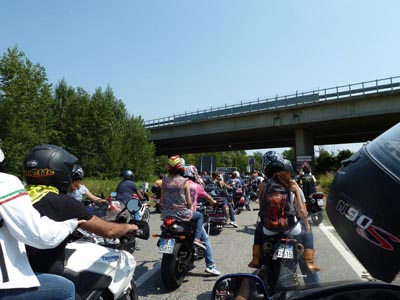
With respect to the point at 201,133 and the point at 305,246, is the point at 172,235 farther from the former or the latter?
the point at 201,133

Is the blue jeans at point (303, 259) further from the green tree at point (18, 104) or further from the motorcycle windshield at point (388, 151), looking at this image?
the green tree at point (18, 104)

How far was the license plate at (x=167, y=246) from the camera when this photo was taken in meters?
5.56

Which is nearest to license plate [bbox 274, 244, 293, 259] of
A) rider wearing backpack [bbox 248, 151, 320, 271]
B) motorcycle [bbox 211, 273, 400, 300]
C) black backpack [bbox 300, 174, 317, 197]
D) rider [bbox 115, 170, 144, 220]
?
motorcycle [bbox 211, 273, 400, 300]

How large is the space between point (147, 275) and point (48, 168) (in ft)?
13.6

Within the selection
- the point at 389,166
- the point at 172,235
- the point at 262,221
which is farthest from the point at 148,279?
the point at 389,166

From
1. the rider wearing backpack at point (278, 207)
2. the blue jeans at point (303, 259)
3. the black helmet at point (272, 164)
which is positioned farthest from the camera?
the black helmet at point (272, 164)

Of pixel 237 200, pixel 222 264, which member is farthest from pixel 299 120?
pixel 222 264

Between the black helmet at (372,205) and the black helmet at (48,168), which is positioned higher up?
the black helmet at (48,168)

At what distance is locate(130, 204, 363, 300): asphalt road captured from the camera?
217cm

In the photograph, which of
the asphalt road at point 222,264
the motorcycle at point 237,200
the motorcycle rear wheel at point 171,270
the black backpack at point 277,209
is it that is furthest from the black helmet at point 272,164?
the motorcycle at point 237,200

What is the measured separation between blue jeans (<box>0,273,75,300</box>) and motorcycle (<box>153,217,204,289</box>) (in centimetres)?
305

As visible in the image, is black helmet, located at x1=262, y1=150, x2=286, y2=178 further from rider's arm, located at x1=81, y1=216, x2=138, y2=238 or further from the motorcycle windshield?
the motorcycle windshield

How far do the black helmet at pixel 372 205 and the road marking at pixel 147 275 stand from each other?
15.6 feet

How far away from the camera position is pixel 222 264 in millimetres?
7152
